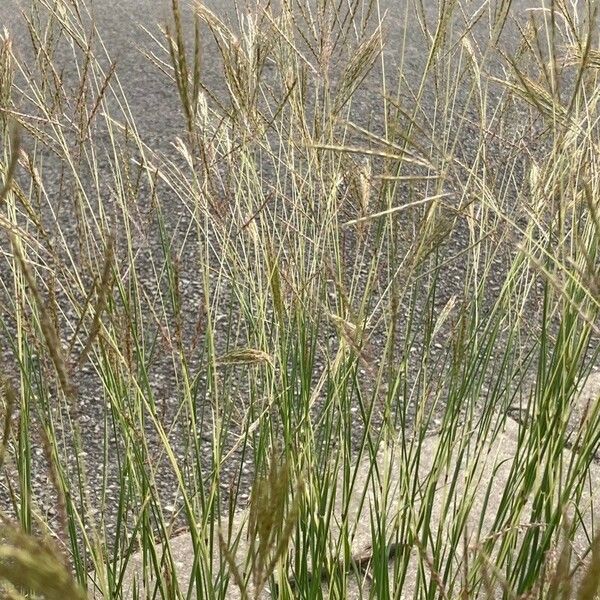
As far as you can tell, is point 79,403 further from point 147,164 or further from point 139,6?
point 139,6

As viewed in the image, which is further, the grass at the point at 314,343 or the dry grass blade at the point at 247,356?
the grass at the point at 314,343

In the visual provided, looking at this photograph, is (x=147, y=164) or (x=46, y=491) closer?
(x=147, y=164)

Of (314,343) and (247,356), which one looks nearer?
(247,356)

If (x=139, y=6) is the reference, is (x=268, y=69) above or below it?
below

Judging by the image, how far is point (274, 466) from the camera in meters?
0.68

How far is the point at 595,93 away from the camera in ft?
4.92

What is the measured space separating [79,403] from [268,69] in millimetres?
1974

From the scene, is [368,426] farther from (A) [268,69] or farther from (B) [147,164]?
(A) [268,69]

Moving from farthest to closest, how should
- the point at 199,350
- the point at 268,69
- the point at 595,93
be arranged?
1. the point at 268,69
2. the point at 199,350
3. the point at 595,93

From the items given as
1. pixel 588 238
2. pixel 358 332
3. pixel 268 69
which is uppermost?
pixel 268 69

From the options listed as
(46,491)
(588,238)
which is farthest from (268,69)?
(588,238)

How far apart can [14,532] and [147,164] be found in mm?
864

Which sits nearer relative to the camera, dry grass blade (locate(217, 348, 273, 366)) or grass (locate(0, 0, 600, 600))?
dry grass blade (locate(217, 348, 273, 366))

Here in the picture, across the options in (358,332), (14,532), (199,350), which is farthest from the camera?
(199,350)
